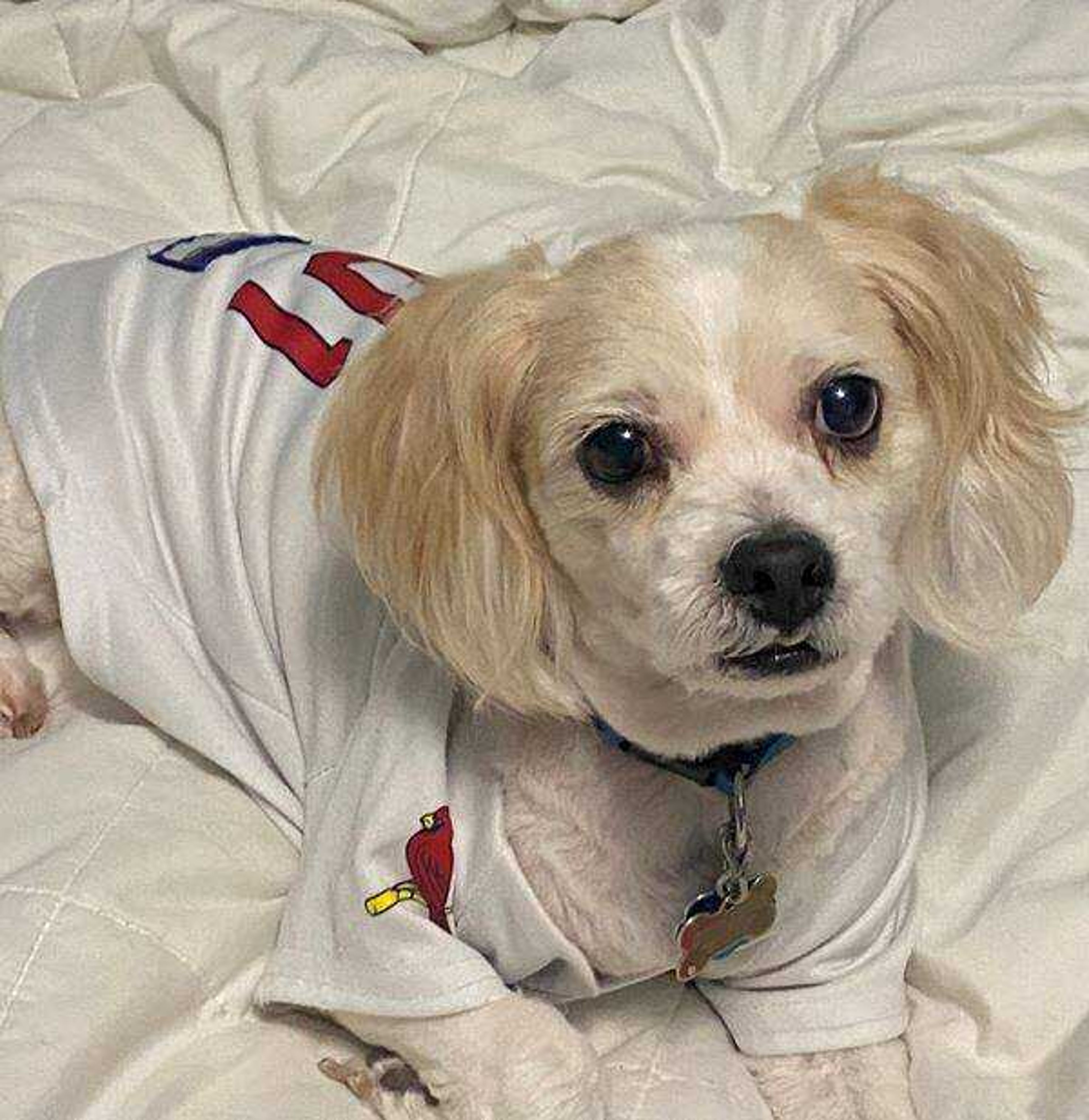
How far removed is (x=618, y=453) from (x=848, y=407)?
153 mm

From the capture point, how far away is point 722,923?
1.22 metres

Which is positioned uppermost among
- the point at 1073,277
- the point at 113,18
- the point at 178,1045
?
the point at 1073,277

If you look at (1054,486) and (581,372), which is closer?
(581,372)

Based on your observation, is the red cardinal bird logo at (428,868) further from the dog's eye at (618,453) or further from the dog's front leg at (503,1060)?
the dog's eye at (618,453)

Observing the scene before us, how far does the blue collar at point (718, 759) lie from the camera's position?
1.22 meters

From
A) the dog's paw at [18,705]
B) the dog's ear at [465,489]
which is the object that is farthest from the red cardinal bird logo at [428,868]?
the dog's paw at [18,705]

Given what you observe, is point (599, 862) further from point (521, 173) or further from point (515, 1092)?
point (521, 173)

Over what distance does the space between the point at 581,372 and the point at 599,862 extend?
0.37 meters

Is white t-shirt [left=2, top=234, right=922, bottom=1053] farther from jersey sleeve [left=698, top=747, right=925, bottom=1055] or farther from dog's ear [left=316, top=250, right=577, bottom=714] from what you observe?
dog's ear [left=316, top=250, right=577, bottom=714]

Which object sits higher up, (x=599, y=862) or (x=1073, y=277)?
(x=1073, y=277)

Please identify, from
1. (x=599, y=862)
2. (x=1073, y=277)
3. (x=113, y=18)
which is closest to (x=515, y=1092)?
(x=599, y=862)

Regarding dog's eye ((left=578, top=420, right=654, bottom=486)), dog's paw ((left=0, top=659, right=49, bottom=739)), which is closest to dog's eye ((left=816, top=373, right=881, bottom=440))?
dog's eye ((left=578, top=420, right=654, bottom=486))

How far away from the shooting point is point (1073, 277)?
5.87ft

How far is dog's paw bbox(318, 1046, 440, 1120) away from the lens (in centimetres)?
133
